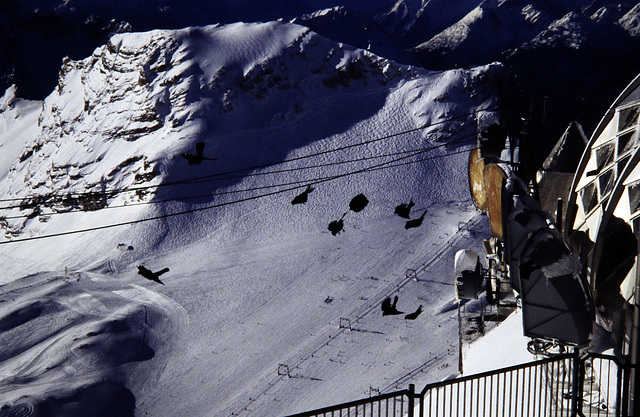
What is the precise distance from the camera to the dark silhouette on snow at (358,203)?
4562cm

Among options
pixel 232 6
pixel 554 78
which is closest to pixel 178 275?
pixel 554 78

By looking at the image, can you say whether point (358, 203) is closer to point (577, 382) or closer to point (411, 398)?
point (577, 382)

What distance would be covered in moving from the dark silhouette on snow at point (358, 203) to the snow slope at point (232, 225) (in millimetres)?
611

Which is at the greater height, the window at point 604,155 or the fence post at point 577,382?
the window at point 604,155

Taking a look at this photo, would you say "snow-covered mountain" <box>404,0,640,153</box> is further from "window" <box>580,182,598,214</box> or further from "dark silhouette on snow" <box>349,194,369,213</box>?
"window" <box>580,182,598,214</box>

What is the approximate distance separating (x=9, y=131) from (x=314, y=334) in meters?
60.1

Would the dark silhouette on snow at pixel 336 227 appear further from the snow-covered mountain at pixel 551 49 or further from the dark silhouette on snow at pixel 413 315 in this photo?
the snow-covered mountain at pixel 551 49

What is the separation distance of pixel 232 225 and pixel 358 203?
8500 millimetres

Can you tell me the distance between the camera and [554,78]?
8956 centimetres

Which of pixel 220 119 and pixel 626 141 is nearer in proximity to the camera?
pixel 626 141

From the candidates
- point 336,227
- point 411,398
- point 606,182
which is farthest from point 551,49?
point 411,398

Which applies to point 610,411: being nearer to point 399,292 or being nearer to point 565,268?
point 565,268

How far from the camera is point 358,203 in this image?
45.8 meters

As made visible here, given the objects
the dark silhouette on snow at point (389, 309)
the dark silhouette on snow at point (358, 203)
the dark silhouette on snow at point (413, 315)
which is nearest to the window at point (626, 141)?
the dark silhouette on snow at point (389, 309)
